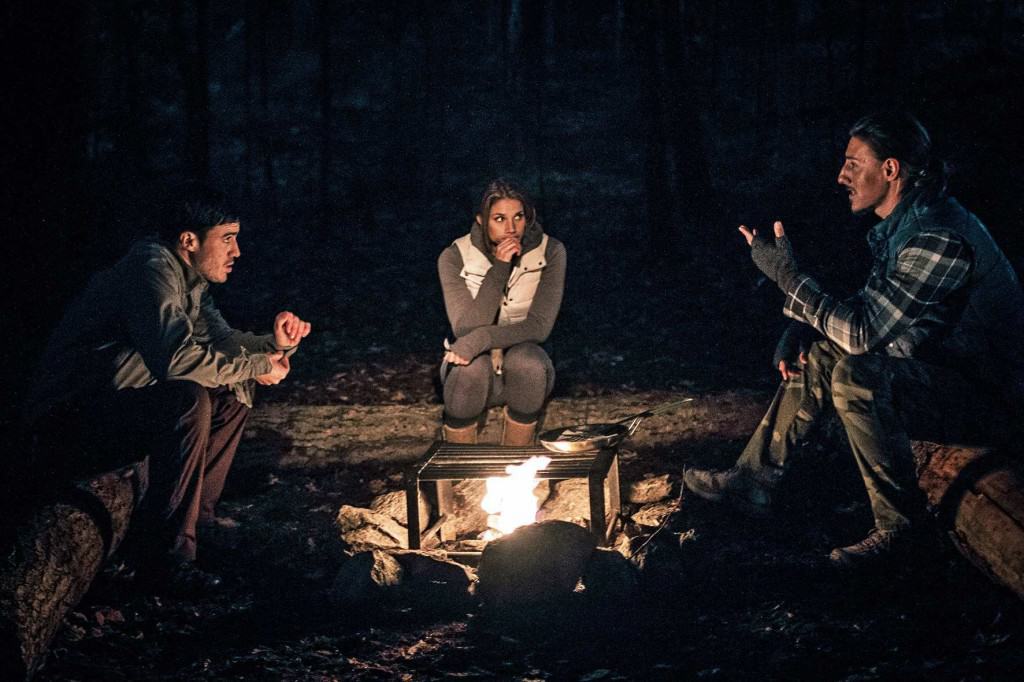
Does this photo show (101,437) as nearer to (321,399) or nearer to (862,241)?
(321,399)

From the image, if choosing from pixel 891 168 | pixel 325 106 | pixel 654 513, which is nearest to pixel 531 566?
pixel 654 513

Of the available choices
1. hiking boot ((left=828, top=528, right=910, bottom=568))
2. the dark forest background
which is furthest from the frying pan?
the dark forest background

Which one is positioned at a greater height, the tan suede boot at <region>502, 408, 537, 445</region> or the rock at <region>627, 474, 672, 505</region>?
the tan suede boot at <region>502, 408, 537, 445</region>

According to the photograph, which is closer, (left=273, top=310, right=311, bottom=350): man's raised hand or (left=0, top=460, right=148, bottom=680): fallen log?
(left=0, top=460, right=148, bottom=680): fallen log

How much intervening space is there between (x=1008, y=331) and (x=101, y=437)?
4.60 meters

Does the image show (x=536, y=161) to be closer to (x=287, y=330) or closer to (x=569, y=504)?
(x=569, y=504)

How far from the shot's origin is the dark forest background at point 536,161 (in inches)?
284

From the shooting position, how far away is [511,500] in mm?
5125

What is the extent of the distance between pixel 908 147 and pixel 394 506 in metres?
3.52

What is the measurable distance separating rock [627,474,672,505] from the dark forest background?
167cm

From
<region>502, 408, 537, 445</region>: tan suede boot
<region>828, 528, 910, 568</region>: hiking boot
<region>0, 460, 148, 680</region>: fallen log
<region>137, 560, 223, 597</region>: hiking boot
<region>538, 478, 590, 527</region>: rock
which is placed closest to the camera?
<region>0, 460, 148, 680</region>: fallen log

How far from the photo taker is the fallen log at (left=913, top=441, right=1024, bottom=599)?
4.01m

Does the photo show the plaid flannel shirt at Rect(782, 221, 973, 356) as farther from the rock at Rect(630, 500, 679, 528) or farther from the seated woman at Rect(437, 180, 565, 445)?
the seated woman at Rect(437, 180, 565, 445)

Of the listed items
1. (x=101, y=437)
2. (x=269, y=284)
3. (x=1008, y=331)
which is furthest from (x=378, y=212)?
(x=1008, y=331)
